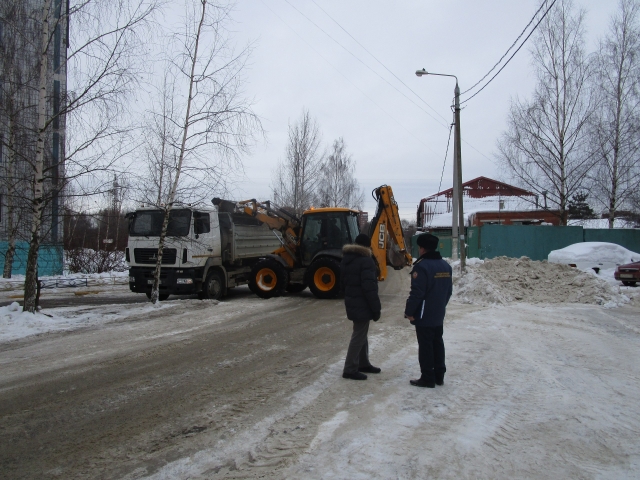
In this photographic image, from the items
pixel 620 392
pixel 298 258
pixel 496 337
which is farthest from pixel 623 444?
pixel 298 258

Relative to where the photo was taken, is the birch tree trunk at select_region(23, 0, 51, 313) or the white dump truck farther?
the white dump truck

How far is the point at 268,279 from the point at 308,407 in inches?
360

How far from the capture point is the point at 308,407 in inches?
186

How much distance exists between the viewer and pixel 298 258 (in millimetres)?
14125

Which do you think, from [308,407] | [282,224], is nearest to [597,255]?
[282,224]

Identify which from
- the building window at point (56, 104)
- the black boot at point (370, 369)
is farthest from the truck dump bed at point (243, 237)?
the black boot at point (370, 369)

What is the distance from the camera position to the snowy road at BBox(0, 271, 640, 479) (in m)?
3.58

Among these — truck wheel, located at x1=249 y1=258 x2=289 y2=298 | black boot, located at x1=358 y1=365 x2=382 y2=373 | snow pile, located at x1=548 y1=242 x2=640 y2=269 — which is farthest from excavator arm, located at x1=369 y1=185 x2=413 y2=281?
snow pile, located at x1=548 y1=242 x2=640 y2=269

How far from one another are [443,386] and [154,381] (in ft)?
11.3

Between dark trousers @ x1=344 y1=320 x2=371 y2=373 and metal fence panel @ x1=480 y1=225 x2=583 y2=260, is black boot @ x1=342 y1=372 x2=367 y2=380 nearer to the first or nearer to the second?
dark trousers @ x1=344 y1=320 x2=371 y2=373

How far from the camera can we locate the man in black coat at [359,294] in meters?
5.48

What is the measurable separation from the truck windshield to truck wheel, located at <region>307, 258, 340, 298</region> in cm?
362

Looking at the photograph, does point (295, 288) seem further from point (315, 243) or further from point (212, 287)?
point (212, 287)

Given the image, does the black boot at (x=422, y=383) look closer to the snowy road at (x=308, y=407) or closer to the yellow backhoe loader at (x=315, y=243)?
the snowy road at (x=308, y=407)
